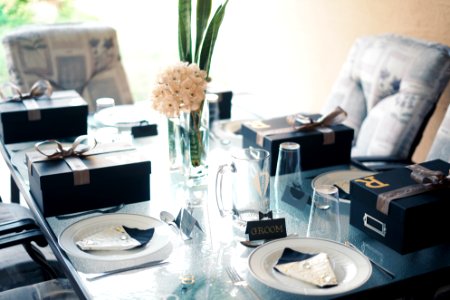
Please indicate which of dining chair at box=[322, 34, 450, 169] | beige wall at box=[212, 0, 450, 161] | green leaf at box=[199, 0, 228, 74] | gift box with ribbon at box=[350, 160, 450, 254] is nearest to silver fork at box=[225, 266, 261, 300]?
gift box with ribbon at box=[350, 160, 450, 254]

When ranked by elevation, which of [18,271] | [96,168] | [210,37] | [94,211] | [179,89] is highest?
[210,37]

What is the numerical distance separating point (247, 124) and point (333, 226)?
0.63m

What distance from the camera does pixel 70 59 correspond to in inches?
111

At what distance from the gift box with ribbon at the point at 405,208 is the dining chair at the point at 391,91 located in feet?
2.23

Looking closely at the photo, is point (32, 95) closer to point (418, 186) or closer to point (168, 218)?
point (168, 218)

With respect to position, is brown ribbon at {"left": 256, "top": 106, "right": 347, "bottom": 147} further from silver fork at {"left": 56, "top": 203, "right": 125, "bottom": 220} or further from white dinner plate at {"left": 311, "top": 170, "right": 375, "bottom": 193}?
silver fork at {"left": 56, "top": 203, "right": 125, "bottom": 220}

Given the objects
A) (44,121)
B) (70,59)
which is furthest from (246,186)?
(70,59)

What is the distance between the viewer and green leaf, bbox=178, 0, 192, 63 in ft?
5.96

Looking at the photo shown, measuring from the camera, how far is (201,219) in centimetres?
134

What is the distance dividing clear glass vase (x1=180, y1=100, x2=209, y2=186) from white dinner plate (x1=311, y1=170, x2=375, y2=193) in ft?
1.03

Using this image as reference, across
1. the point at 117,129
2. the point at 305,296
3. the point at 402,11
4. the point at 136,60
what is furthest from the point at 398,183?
the point at 136,60

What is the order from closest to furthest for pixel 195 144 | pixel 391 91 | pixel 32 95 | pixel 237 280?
pixel 237 280 < pixel 195 144 < pixel 32 95 < pixel 391 91

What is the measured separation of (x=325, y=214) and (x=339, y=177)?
0.41 m

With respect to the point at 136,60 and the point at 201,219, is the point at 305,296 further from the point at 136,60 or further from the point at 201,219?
the point at 136,60
